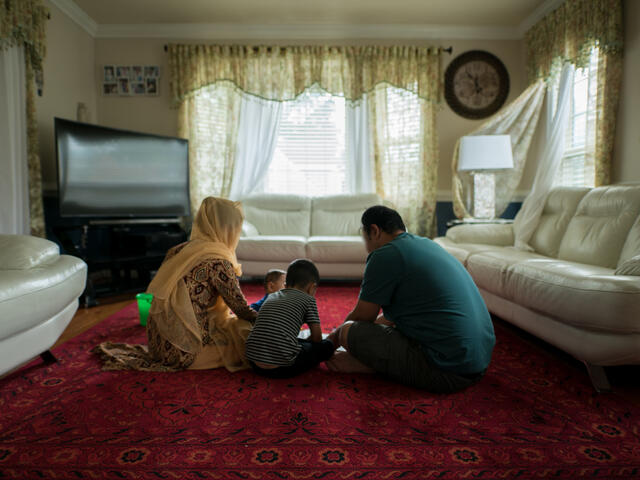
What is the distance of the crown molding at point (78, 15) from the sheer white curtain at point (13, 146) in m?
0.97

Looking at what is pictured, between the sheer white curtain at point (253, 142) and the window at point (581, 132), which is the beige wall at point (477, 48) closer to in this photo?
the window at point (581, 132)

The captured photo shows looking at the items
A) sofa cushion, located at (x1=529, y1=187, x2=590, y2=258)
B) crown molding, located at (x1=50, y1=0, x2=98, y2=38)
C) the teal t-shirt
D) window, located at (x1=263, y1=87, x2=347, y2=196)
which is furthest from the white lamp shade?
crown molding, located at (x1=50, y1=0, x2=98, y2=38)

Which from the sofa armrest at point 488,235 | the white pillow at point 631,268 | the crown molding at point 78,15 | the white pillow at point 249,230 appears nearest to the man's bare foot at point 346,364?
the white pillow at point 631,268

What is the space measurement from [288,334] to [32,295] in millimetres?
1031

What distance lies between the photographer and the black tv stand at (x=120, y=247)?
3359 mm

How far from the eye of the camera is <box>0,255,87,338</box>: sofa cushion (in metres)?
1.48

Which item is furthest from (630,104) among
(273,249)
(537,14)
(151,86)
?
(151,86)

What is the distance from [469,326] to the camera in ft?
4.86

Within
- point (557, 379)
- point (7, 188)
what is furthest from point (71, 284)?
point (557, 379)

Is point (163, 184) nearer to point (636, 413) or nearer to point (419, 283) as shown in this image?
point (419, 283)

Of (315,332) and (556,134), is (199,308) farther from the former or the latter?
(556,134)

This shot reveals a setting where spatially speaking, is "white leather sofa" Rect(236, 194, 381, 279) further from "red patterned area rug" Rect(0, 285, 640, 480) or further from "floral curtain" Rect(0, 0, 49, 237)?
"red patterned area rug" Rect(0, 285, 640, 480)

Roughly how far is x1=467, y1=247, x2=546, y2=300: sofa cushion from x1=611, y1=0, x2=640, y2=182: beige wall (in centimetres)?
131

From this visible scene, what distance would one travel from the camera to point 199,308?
182cm
